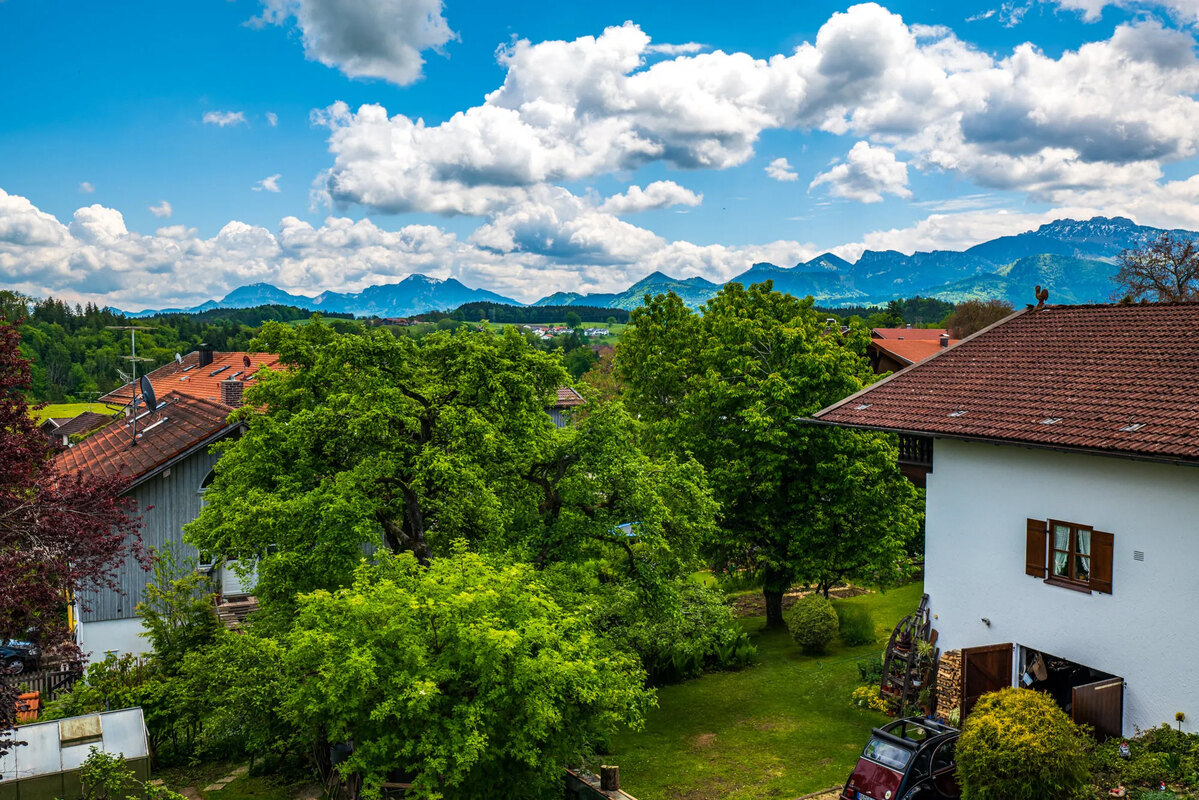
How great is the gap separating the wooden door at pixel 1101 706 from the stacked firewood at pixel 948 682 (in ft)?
9.72

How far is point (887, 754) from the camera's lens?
15055 millimetres

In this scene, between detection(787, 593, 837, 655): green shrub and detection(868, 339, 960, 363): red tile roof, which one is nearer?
detection(787, 593, 837, 655): green shrub

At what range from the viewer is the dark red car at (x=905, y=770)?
14617 mm

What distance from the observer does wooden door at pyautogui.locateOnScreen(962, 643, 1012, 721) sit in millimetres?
17266

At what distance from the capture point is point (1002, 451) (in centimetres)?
1773

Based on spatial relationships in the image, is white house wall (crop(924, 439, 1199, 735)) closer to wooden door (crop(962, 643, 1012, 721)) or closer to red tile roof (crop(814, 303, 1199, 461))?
wooden door (crop(962, 643, 1012, 721))

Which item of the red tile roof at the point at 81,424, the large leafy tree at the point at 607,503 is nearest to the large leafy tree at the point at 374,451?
the large leafy tree at the point at 607,503

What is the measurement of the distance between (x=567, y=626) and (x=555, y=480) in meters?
5.91

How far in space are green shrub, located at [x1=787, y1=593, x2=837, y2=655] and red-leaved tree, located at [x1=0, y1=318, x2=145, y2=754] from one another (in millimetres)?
19132

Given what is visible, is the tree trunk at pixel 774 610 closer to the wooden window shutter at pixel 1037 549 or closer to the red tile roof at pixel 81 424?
the wooden window shutter at pixel 1037 549

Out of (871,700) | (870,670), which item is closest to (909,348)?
(870,670)

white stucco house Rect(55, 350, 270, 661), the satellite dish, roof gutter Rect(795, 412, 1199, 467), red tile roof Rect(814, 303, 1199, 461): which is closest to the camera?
roof gutter Rect(795, 412, 1199, 467)

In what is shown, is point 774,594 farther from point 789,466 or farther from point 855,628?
point 789,466

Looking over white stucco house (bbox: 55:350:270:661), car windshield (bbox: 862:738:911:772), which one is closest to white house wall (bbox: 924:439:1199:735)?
car windshield (bbox: 862:738:911:772)
